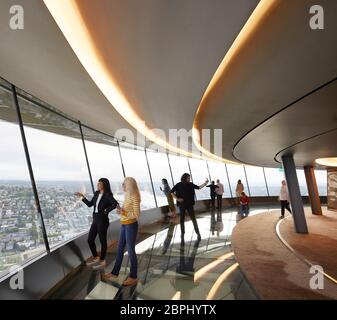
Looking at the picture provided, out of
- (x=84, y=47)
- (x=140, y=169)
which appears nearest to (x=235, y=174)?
(x=140, y=169)

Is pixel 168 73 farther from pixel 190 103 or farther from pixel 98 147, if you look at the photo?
pixel 98 147

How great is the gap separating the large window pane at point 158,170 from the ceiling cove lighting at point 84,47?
663 cm

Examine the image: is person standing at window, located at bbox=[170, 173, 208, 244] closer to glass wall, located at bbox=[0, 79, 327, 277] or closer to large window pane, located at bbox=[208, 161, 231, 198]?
glass wall, located at bbox=[0, 79, 327, 277]

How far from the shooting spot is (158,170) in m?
12.3

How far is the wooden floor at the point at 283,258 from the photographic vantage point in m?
3.66

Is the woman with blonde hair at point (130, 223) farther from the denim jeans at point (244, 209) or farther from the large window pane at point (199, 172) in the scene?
the large window pane at point (199, 172)

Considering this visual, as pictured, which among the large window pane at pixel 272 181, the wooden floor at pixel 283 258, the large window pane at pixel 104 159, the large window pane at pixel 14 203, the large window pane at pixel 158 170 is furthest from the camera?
the large window pane at pixel 272 181

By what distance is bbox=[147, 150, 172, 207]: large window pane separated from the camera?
37.4ft

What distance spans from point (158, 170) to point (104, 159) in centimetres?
463

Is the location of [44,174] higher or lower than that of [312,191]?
higher

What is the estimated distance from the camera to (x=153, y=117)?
18.3ft

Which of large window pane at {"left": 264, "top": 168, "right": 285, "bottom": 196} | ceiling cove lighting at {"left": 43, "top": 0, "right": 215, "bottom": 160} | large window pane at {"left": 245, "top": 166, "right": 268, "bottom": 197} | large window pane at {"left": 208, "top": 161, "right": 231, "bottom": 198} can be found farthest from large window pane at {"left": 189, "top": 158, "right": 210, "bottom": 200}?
ceiling cove lighting at {"left": 43, "top": 0, "right": 215, "bottom": 160}

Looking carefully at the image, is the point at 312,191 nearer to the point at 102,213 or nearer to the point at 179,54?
the point at 102,213

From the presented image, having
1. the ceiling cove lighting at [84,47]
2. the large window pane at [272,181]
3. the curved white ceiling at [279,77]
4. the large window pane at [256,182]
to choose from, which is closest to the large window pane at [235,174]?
the large window pane at [256,182]
